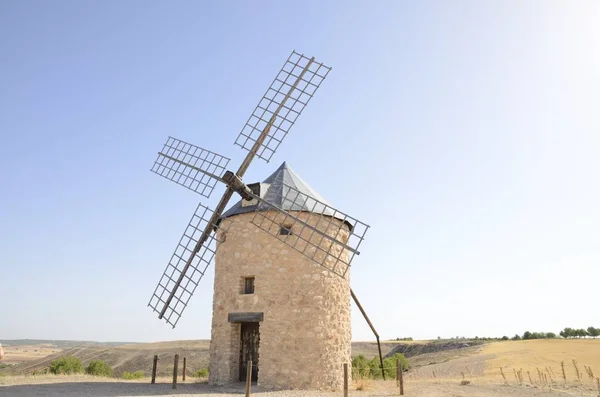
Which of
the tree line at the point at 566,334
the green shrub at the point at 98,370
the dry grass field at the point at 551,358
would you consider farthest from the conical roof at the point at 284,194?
the tree line at the point at 566,334

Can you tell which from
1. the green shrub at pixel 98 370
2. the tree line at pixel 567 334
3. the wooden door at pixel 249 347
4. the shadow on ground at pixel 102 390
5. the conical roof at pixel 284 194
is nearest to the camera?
the shadow on ground at pixel 102 390

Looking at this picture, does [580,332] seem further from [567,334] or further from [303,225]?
[303,225]

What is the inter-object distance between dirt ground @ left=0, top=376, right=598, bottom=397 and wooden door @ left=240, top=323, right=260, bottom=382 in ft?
4.32

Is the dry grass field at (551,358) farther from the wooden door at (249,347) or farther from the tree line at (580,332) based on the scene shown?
the tree line at (580,332)

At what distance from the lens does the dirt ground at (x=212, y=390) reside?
1120 cm

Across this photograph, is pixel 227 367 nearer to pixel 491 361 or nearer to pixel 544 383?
pixel 544 383

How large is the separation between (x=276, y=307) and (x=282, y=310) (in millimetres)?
192

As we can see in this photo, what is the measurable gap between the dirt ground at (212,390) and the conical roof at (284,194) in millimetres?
5055

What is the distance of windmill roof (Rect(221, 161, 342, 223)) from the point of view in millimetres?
13633

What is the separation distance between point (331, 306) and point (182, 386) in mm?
5025

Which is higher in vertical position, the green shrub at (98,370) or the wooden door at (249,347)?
the wooden door at (249,347)

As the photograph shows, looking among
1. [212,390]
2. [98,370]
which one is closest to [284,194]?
[212,390]

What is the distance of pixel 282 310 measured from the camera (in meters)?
12.7

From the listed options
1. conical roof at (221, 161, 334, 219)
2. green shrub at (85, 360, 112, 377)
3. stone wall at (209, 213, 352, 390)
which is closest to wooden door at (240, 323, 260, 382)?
stone wall at (209, 213, 352, 390)
